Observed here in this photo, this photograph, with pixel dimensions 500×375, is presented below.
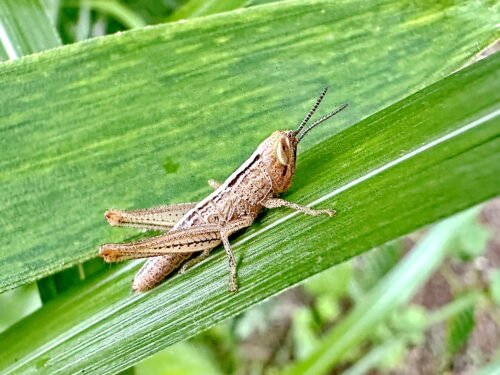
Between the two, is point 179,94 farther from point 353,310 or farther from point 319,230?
point 353,310

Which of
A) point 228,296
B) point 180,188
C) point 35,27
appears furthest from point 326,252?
point 35,27

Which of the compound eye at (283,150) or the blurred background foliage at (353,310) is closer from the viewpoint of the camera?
the compound eye at (283,150)

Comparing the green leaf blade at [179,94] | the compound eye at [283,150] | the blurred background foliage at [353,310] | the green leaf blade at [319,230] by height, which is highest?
the green leaf blade at [179,94]

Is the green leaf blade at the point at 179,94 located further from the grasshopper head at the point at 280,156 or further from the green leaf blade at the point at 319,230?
the green leaf blade at the point at 319,230

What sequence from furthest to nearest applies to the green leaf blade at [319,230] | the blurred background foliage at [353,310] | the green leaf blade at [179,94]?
the blurred background foliage at [353,310] < the green leaf blade at [179,94] < the green leaf blade at [319,230]

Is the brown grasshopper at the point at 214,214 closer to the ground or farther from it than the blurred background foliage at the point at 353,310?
farther from it

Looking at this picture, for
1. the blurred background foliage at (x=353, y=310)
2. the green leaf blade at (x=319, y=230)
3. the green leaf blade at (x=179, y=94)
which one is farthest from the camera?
the blurred background foliage at (x=353, y=310)

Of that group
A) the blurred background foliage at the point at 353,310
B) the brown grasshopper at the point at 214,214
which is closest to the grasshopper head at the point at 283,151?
the brown grasshopper at the point at 214,214

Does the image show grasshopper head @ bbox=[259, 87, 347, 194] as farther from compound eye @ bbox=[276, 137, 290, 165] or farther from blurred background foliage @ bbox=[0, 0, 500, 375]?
blurred background foliage @ bbox=[0, 0, 500, 375]
